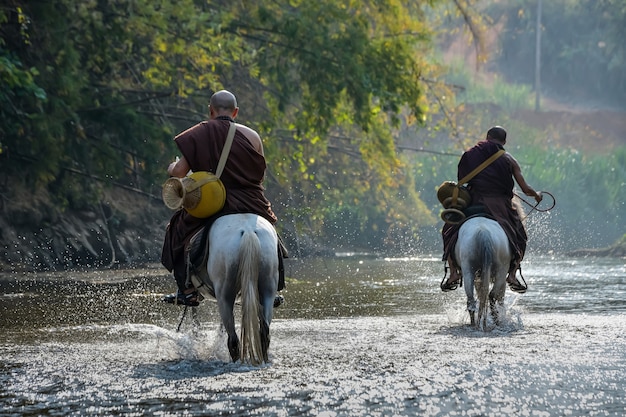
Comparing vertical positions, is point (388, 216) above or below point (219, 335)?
below

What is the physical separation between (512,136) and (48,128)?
48179mm

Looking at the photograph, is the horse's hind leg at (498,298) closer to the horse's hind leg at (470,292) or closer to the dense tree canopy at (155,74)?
the horse's hind leg at (470,292)

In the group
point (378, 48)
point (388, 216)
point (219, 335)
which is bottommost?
point (388, 216)

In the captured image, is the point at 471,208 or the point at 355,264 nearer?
the point at 471,208

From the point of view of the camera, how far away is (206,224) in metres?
9.07

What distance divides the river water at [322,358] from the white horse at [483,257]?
31 centimetres

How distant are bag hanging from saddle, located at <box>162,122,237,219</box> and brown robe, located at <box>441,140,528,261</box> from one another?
3.51 m

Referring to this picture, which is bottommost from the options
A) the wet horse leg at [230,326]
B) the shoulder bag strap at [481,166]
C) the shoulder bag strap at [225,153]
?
the wet horse leg at [230,326]

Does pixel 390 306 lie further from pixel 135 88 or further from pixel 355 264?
pixel 355 264

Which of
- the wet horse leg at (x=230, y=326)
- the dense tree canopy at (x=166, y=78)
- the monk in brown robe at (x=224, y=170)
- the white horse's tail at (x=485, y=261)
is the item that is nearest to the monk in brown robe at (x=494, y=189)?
the white horse's tail at (x=485, y=261)

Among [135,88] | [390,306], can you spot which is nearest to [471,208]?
[390,306]

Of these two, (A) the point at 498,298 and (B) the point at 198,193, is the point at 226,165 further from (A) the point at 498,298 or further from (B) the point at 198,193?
(A) the point at 498,298

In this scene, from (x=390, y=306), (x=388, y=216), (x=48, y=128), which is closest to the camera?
(x=390, y=306)

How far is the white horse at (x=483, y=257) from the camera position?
440 inches
